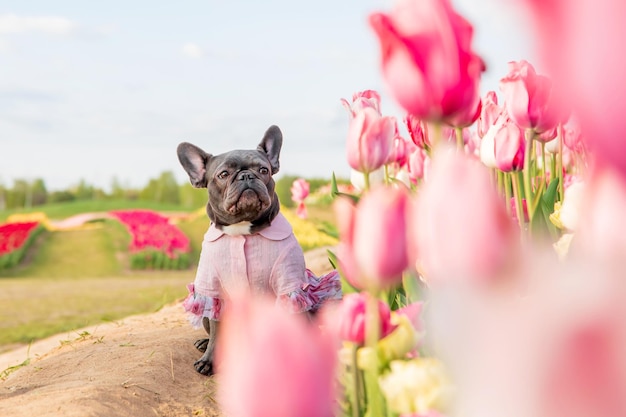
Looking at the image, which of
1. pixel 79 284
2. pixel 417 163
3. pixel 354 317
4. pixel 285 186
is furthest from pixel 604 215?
pixel 285 186

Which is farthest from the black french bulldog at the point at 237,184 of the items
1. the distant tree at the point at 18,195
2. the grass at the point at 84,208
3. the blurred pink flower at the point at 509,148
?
the distant tree at the point at 18,195

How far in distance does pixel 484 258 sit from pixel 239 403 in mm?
205

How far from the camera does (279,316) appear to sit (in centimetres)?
44

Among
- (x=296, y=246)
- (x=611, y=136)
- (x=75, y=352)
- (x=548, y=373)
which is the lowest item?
(x=75, y=352)

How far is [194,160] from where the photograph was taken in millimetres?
3697

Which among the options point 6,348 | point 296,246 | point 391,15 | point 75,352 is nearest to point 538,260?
point 391,15

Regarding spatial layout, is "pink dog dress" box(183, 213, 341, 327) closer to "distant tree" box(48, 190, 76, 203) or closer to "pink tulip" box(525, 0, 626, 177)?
"pink tulip" box(525, 0, 626, 177)

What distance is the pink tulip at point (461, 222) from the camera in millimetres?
410

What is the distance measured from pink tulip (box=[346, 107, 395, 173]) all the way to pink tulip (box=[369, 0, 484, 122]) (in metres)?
0.40

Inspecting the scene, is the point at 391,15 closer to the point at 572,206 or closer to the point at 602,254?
the point at 602,254

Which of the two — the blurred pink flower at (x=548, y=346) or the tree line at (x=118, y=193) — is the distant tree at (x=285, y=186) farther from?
the blurred pink flower at (x=548, y=346)

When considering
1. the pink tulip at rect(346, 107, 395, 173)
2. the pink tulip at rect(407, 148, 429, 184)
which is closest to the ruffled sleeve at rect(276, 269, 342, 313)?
the pink tulip at rect(407, 148, 429, 184)

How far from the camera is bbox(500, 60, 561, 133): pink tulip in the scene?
1522 millimetres

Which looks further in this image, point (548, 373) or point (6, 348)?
point (6, 348)
